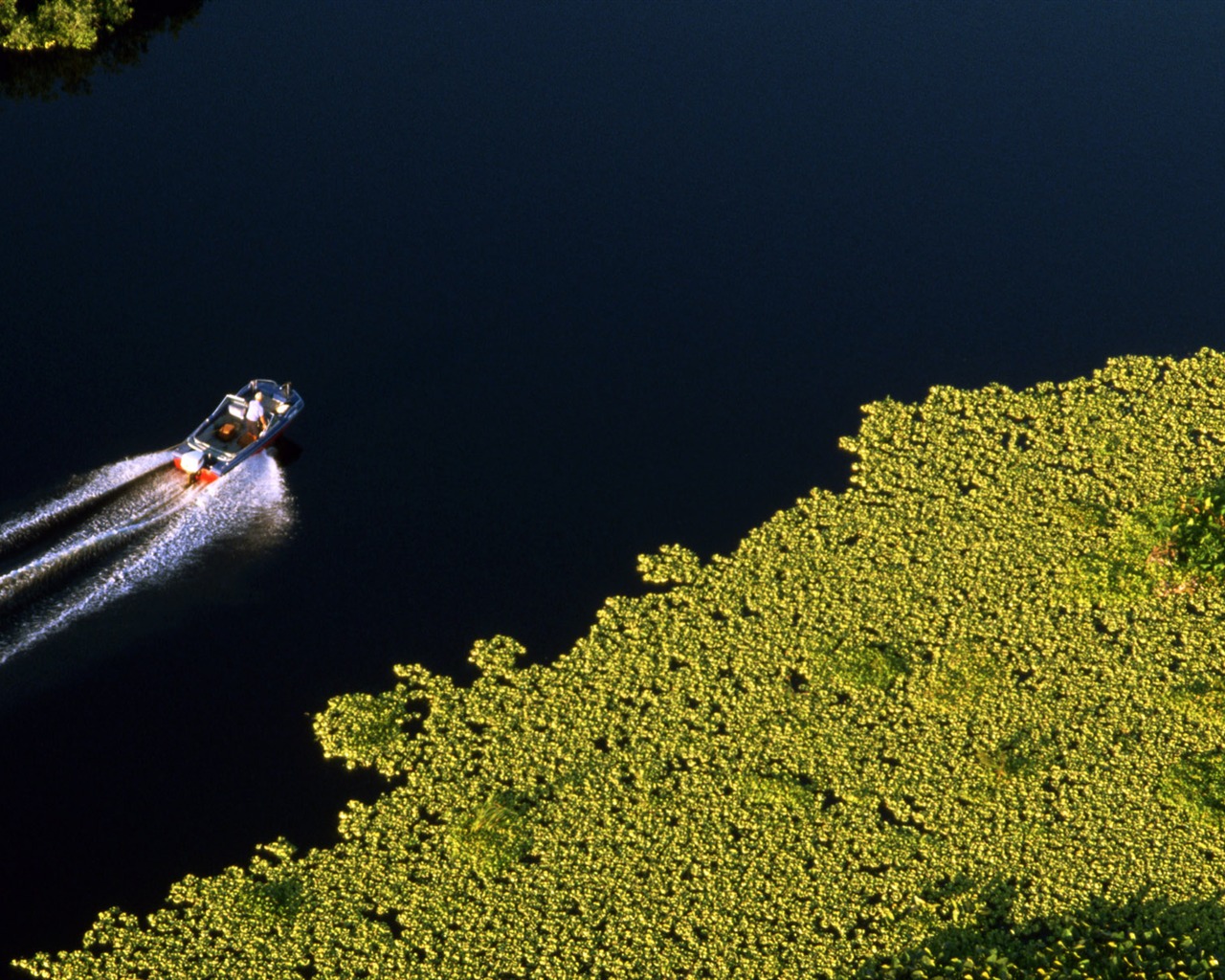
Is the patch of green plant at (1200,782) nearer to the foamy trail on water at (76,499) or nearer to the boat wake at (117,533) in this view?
the boat wake at (117,533)

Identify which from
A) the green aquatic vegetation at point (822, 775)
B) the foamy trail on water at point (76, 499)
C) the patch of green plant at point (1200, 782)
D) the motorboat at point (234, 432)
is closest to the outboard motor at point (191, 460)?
the motorboat at point (234, 432)

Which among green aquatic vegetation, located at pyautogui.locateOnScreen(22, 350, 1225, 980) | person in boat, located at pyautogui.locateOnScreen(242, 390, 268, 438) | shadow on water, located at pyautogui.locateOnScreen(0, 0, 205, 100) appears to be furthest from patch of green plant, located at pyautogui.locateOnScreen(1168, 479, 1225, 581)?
shadow on water, located at pyautogui.locateOnScreen(0, 0, 205, 100)

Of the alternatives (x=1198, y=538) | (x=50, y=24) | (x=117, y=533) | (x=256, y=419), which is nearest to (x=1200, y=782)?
(x=1198, y=538)

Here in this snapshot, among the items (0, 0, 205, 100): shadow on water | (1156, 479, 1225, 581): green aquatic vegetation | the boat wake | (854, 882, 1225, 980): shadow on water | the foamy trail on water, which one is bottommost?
(854, 882, 1225, 980): shadow on water

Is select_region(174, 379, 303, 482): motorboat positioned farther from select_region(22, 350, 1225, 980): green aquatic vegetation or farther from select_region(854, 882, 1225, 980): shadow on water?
select_region(854, 882, 1225, 980): shadow on water

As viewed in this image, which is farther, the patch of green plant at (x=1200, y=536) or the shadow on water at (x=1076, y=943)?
the patch of green plant at (x=1200, y=536)

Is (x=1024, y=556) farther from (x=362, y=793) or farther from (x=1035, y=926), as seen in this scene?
(x=362, y=793)
